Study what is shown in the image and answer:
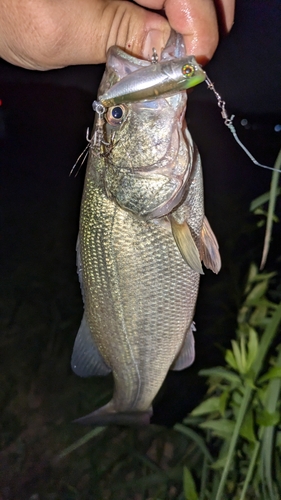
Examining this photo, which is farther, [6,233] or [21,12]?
[6,233]

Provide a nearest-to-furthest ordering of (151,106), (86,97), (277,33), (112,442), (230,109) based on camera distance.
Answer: (151,106)
(277,33)
(230,109)
(86,97)
(112,442)

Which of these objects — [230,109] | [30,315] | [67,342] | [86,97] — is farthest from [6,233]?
[230,109]

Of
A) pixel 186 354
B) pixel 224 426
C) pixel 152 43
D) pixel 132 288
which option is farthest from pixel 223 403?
pixel 152 43

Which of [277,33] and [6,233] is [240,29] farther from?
[6,233]

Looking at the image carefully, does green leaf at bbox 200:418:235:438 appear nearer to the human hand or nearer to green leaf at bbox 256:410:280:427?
green leaf at bbox 256:410:280:427

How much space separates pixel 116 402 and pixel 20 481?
1480mm

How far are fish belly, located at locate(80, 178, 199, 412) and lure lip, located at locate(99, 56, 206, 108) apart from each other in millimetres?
260

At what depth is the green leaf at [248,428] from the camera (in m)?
1.33

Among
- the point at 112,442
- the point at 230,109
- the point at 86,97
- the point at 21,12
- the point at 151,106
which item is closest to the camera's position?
the point at 151,106

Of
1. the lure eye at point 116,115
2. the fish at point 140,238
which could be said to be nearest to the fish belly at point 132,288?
the fish at point 140,238

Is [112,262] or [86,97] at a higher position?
[86,97]

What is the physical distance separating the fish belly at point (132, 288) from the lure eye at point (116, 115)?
166mm

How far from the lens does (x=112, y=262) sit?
0.96m

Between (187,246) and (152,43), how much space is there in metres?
0.48
